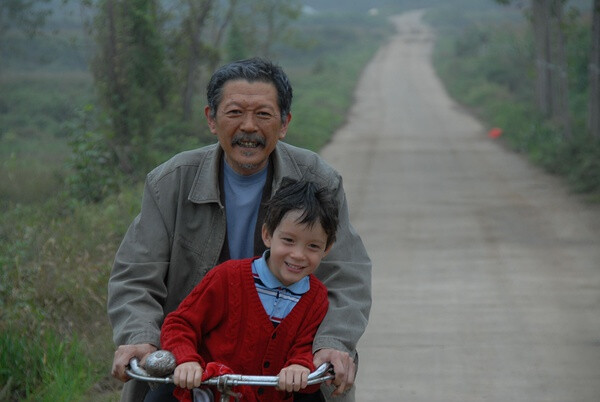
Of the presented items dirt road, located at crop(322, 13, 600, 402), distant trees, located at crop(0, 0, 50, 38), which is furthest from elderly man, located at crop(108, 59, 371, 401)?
distant trees, located at crop(0, 0, 50, 38)

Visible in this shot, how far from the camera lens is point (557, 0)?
17.8 m

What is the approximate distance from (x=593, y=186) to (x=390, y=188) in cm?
271

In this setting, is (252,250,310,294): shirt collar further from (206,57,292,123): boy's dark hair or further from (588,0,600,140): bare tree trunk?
(588,0,600,140): bare tree trunk

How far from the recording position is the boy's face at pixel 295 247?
9.95ft

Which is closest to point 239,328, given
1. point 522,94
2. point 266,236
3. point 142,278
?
point 266,236

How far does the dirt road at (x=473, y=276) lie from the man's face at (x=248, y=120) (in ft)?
10.2

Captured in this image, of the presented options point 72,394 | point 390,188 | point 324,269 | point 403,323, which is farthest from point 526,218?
point 324,269

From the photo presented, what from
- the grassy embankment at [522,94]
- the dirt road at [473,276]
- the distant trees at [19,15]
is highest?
the distant trees at [19,15]

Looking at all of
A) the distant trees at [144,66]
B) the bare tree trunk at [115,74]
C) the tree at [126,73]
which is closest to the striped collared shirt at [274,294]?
the distant trees at [144,66]

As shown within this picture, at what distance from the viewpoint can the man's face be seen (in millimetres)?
3299

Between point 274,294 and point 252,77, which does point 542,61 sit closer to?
point 252,77

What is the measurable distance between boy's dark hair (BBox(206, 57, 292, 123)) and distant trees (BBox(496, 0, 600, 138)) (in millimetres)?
→ 11984

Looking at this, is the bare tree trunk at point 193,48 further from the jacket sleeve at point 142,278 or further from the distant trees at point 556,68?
the jacket sleeve at point 142,278

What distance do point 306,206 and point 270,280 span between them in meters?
0.26
